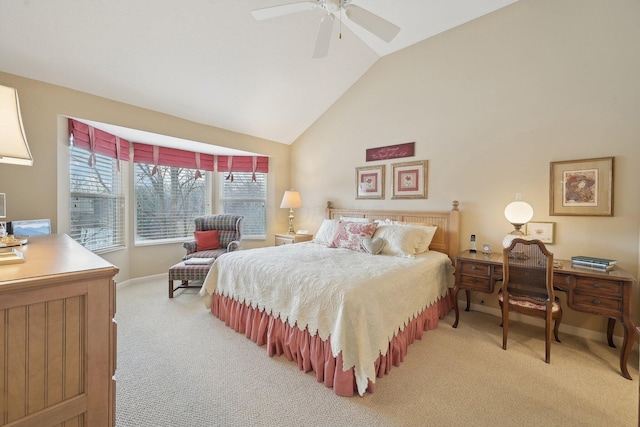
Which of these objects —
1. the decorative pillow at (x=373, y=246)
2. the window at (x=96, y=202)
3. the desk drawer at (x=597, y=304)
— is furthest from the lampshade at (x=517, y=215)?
the window at (x=96, y=202)

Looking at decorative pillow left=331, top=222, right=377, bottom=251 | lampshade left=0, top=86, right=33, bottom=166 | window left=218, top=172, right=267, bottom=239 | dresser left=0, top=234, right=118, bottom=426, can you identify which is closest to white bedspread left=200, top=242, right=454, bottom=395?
decorative pillow left=331, top=222, right=377, bottom=251

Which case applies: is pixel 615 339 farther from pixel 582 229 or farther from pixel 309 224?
pixel 309 224

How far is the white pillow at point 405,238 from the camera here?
9.59ft

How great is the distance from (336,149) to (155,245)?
345cm

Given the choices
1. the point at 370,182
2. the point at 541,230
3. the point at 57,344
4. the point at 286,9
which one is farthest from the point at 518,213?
the point at 57,344

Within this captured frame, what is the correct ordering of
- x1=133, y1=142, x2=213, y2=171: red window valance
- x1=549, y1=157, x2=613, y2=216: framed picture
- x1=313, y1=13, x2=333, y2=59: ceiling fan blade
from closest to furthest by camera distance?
x1=313, y1=13, x2=333, y2=59: ceiling fan blade → x1=549, y1=157, x2=613, y2=216: framed picture → x1=133, y1=142, x2=213, y2=171: red window valance

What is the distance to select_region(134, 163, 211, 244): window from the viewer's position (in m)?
4.19

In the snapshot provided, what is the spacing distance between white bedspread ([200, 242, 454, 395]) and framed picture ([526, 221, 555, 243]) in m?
0.91

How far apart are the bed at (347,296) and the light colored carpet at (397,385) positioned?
145mm

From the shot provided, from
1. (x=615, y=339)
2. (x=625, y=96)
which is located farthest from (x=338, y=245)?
(x=625, y=96)

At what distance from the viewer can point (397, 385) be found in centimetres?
184

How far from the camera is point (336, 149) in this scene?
4.50 meters

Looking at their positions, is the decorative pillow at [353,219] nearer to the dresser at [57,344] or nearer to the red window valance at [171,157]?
the red window valance at [171,157]

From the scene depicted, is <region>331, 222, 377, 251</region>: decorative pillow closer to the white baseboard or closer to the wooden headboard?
the wooden headboard
